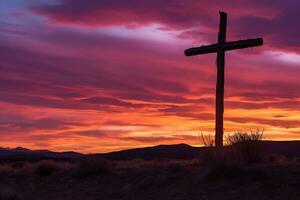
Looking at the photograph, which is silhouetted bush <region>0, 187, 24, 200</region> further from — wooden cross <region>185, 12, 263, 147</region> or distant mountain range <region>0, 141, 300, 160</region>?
distant mountain range <region>0, 141, 300, 160</region>

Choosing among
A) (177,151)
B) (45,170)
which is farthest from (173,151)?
(45,170)

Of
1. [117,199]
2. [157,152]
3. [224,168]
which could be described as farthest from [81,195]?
[157,152]

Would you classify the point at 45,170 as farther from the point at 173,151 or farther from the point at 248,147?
the point at 173,151

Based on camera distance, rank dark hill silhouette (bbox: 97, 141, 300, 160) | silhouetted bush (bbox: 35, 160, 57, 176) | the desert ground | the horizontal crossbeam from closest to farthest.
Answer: the desert ground → the horizontal crossbeam → silhouetted bush (bbox: 35, 160, 57, 176) → dark hill silhouette (bbox: 97, 141, 300, 160)

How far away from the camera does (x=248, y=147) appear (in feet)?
76.0

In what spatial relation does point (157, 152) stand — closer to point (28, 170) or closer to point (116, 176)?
point (28, 170)

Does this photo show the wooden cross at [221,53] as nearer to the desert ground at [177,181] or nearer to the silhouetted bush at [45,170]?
the desert ground at [177,181]

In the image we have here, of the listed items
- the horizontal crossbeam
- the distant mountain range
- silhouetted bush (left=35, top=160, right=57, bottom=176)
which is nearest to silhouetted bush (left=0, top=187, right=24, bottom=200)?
silhouetted bush (left=35, top=160, right=57, bottom=176)

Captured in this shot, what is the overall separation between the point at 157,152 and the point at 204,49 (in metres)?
57.9

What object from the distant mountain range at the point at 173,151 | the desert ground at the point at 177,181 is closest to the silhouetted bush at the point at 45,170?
the desert ground at the point at 177,181

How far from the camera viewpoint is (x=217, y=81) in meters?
25.4

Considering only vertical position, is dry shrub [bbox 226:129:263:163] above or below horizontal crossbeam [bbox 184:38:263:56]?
below

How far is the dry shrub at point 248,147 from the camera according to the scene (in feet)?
74.9

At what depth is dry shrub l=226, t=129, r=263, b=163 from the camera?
74.9ft
